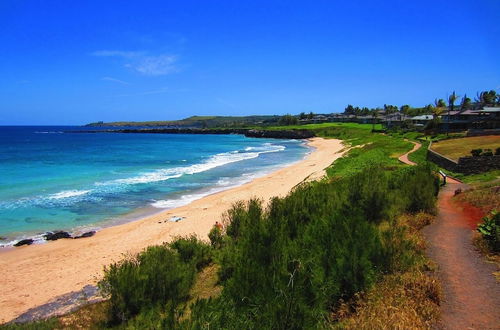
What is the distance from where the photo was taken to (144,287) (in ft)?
26.2

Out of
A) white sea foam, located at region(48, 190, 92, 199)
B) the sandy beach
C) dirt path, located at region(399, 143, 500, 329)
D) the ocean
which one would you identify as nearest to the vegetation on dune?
dirt path, located at region(399, 143, 500, 329)

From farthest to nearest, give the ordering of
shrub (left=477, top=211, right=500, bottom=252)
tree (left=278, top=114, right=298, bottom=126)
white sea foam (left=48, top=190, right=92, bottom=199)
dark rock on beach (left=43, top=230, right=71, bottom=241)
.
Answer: tree (left=278, top=114, right=298, bottom=126) → white sea foam (left=48, top=190, right=92, bottom=199) → dark rock on beach (left=43, top=230, right=71, bottom=241) → shrub (left=477, top=211, right=500, bottom=252)

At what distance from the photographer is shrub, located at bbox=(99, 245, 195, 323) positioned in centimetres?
785

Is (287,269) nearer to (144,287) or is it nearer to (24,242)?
(144,287)

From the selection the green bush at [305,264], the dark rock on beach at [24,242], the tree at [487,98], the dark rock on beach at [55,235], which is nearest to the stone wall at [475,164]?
the green bush at [305,264]

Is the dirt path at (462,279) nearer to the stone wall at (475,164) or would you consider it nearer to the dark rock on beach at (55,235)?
the stone wall at (475,164)

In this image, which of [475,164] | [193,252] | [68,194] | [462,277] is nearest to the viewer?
[462,277]

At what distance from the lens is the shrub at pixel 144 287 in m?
7.85

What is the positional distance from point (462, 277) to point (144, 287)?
271 inches

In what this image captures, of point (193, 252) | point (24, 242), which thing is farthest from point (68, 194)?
point (193, 252)

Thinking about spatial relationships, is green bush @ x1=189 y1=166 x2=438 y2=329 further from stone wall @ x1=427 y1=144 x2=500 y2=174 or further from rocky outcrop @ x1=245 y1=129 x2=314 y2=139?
rocky outcrop @ x1=245 y1=129 x2=314 y2=139

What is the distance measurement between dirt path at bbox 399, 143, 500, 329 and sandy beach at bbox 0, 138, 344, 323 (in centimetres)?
989

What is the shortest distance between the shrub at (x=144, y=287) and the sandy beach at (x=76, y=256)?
403 centimetres

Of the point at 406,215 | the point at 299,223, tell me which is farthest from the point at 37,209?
the point at 406,215
